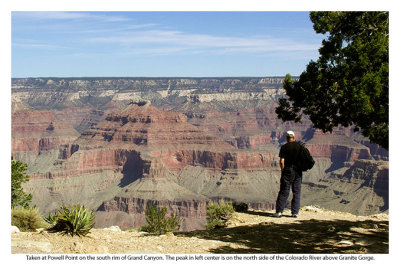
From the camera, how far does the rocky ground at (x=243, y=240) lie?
42.3 ft

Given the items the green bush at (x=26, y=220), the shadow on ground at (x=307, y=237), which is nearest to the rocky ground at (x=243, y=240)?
the shadow on ground at (x=307, y=237)

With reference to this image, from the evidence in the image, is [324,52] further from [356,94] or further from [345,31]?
[356,94]

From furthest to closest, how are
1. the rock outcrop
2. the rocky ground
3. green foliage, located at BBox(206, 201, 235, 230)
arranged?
the rock outcrop → green foliage, located at BBox(206, 201, 235, 230) → the rocky ground

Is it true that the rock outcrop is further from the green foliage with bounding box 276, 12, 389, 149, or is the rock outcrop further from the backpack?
the green foliage with bounding box 276, 12, 389, 149

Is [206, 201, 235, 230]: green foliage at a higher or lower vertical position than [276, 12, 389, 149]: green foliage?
lower

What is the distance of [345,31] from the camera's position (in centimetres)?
1553

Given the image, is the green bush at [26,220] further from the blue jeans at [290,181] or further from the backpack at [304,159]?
the backpack at [304,159]

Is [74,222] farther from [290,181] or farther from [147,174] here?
[147,174]

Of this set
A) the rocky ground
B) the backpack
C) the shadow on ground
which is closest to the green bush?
the rocky ground

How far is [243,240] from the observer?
14672mm

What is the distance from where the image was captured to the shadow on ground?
521 inches

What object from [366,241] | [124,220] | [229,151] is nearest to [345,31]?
[366,241]

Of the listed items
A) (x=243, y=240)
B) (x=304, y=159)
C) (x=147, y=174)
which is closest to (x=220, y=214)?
(x=304, y=159)

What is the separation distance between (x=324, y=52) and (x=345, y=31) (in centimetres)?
88
